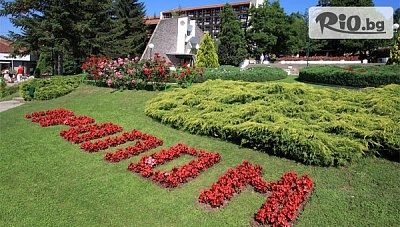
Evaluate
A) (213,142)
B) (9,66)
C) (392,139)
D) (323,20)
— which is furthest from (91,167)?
(9,66)

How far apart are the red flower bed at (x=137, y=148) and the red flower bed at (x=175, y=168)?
0.46 meters

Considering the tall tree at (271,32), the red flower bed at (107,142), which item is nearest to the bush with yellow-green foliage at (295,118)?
the red flower bed at (107,142)

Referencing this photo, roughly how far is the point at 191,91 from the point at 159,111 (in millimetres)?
1064

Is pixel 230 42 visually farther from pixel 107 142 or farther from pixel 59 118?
pixel 107 142

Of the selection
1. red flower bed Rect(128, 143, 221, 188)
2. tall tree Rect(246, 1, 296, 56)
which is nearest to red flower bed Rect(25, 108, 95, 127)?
red flower bed Rect(128, 143, 221, 188)

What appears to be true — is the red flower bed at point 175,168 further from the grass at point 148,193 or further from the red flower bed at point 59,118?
the red flower bed at point 59,118

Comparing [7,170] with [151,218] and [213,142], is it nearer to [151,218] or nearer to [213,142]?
[151,218]

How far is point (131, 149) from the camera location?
16.1 ft

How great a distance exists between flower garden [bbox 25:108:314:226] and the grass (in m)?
0.11

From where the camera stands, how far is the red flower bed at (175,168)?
12.5 feet

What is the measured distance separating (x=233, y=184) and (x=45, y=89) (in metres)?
9.95

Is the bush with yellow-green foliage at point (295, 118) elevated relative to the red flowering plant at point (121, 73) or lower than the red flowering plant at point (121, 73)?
lower

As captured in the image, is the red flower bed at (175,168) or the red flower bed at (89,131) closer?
the red flower bed at (175,168)

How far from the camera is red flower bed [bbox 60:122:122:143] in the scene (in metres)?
5.59
